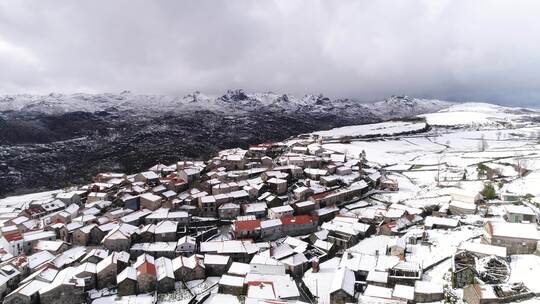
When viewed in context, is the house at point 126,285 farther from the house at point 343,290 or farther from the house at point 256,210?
the house at point 256,210

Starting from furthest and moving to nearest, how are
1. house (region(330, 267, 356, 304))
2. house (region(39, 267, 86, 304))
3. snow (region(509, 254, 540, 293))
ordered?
1. house (region(39, 267, 86, 304))
2. house (region(330, 267, 356, 304))
3. snow (region(509, 254, 540, 293))

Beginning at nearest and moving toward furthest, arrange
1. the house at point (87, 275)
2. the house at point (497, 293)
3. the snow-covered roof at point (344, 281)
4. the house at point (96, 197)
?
the house at point (497, 293), the snow-covered roof at point (344, 281), the house at point (87, 275), the house at point (96, 197)

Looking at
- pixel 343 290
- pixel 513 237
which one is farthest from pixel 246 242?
pixel 513 237

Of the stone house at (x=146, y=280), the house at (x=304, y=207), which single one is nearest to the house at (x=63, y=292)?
the stone house at (x=146, y=280)

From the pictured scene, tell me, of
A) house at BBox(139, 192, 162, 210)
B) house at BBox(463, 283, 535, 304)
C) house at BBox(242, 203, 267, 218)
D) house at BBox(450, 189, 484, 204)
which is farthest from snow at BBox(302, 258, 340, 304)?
house at BBox(139, 192, 162, 210)

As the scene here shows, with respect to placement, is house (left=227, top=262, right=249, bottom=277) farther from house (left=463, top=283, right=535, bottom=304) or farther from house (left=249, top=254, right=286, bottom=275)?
house (left=463, top=283, right=535, bottom=304)
